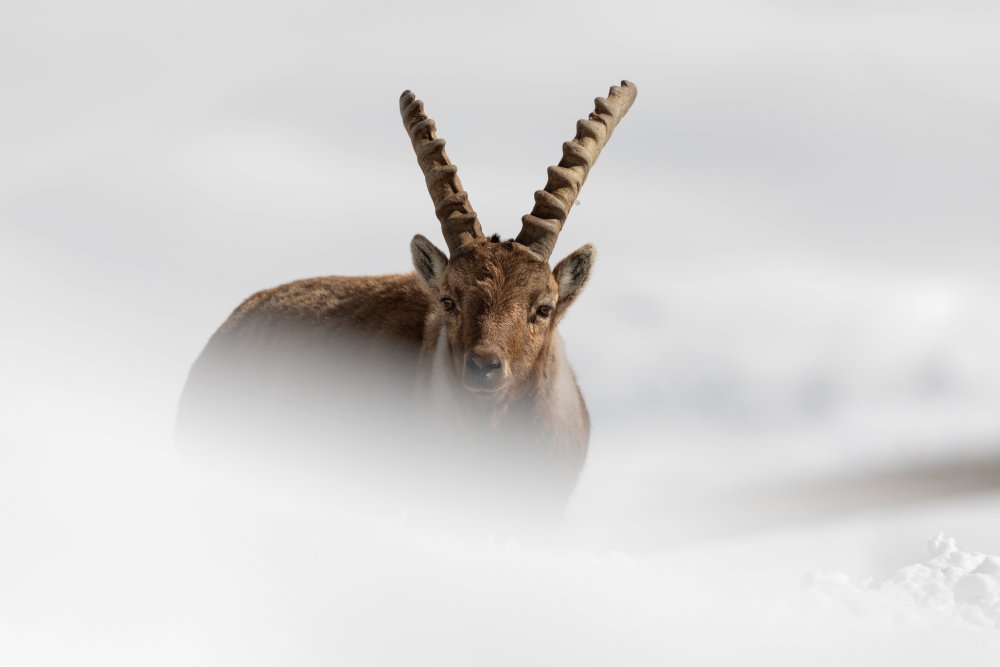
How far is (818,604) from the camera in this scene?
7.82 metres

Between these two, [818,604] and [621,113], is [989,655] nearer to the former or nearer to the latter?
[818,604]

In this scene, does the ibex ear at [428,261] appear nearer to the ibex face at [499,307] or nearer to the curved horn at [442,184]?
the ibex face at [499,307]

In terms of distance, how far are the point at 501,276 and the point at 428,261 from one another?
86 cm

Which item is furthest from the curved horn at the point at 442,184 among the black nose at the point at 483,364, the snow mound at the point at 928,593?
the snow mound at the point at 928,593

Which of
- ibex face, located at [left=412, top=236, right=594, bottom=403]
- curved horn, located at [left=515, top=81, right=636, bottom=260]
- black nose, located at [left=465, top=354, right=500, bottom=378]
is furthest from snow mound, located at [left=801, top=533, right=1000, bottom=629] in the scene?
curved horn, located at [left=515, top=81, right=636, bottom=260]

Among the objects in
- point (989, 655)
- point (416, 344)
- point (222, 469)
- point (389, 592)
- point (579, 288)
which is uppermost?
point (579, 288)

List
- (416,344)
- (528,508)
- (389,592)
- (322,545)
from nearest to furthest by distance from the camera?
(389,592), (322,545), (528,508), (416,344)

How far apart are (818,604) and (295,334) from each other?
5.30 meters

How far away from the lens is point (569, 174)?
8.42m

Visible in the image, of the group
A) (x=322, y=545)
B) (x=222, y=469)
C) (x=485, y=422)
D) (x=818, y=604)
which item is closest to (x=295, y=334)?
(x=222, y=469)

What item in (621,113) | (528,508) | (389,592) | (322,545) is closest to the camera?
(389,592)

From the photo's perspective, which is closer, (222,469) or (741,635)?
(741,635)

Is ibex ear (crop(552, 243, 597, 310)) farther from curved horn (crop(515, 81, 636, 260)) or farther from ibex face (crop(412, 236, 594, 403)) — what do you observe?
curved horn (crop(515, 81, 636, 260))

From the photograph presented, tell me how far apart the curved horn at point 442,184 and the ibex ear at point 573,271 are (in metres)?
0.76
